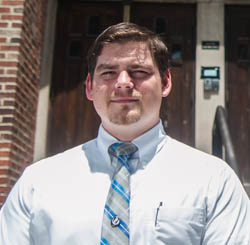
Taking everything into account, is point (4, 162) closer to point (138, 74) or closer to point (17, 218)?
point (17, 218)

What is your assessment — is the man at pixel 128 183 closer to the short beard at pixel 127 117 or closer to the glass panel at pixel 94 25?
the short beard at pixel 127 117

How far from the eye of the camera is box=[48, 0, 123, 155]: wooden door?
501 cm

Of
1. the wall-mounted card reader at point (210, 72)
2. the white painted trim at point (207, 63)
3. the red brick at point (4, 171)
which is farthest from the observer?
the wall-mounted card reader at point (210, 72)

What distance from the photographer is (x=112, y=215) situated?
1537 millimetres

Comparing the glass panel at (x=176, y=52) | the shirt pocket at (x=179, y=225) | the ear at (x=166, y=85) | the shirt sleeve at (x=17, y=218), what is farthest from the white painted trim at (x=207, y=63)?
the shirt sleeve at (x=17, y=218)

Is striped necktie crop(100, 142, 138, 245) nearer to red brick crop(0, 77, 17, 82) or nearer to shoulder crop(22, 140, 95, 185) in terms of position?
shoulder crop(22, 140, 95, 185)

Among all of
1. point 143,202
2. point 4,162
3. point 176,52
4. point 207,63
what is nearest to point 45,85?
point 4,162

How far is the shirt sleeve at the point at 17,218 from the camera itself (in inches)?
61.0

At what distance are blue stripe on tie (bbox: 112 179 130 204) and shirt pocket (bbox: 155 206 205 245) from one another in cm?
15

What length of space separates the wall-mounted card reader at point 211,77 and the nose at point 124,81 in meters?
3.39

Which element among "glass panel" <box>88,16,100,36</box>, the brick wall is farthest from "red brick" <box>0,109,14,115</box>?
"glass panel" <box>88,16,100,36</box>

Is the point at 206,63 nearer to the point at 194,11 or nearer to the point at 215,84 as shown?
the point at 215,84

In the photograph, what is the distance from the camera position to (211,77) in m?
4.92

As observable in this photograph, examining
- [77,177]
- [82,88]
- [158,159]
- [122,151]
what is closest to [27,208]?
[77,177]
